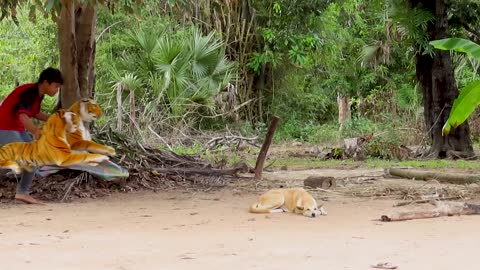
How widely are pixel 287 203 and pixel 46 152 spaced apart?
303 cm

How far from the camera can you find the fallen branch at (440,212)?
24.4ft

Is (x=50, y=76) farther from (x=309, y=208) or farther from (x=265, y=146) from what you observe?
(x=265, y=146)

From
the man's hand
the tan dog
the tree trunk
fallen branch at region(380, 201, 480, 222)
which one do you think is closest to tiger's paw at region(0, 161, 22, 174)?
the man's hand

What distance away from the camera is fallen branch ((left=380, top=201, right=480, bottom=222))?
744cm

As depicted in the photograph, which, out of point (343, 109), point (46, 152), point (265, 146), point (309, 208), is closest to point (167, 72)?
point (265, 146)

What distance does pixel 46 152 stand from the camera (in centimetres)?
881

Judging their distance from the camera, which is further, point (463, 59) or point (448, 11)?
point (463, 59)

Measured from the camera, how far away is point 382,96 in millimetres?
25484

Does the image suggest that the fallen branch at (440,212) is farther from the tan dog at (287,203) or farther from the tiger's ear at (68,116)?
the tiger's ear at (68,116)

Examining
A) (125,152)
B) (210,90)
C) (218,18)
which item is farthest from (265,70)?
(125,152)

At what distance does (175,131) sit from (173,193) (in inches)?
335

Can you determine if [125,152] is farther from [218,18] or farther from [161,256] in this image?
[218,18]

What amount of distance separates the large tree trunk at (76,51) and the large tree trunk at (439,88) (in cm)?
787

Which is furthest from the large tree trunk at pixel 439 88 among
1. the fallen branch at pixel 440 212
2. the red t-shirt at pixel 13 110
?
the red t-shirt at pixel 13 110
